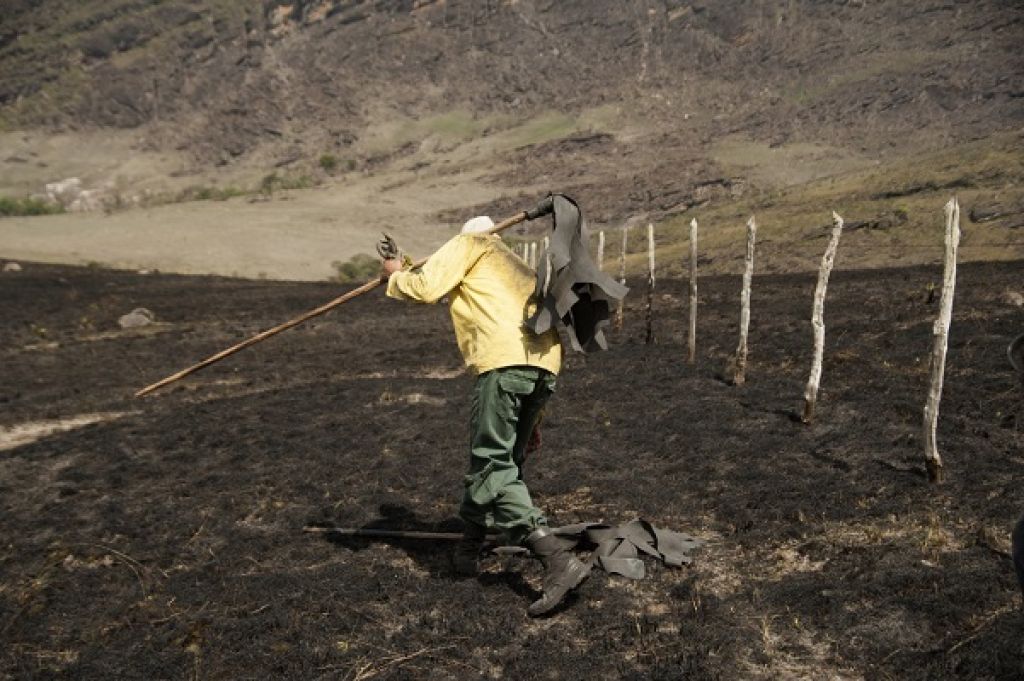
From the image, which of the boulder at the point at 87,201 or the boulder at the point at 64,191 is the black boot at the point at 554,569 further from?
the boulder at the point at 64,191

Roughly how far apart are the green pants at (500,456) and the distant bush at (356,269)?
3733 centimetres

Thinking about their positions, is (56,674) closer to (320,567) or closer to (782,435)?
(320,567)

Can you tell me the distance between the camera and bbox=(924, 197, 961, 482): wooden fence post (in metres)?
6.93

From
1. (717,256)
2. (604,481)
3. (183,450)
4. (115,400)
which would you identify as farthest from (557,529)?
(717,256)

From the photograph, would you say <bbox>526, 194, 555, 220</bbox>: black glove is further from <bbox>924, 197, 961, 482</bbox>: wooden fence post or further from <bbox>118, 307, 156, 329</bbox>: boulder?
<bbox>118, 307, 156, 329</bbox>: boulder

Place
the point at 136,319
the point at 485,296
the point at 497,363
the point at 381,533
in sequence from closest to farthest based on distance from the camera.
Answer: the point at 497,363 → the point at 485,296 → the point at 381,533 → the point at 136,319

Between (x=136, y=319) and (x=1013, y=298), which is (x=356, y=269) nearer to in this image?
(x=136, y=319)

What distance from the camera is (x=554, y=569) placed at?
4930 mm

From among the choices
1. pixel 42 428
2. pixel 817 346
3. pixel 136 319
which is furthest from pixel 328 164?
pixel 817 346

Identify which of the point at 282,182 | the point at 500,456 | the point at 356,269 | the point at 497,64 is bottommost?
the point at 356,269

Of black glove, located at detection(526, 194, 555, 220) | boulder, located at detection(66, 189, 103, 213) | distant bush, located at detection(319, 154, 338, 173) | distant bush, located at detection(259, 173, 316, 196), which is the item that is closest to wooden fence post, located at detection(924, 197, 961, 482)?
black glove, located at detection(526, 194, 555, 220)

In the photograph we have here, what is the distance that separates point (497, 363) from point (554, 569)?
1234 mm

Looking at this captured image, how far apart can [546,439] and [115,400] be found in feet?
26.6

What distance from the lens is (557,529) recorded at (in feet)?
16.5
